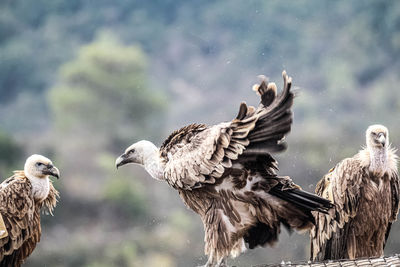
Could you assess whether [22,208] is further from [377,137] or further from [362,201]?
[377,137]

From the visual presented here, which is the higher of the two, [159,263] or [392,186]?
[159,263]

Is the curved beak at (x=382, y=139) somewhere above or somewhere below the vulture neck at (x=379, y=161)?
above

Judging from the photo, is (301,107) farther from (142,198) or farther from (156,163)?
(156,163)

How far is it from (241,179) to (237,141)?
246 mm

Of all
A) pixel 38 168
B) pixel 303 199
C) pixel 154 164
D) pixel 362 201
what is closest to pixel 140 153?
pixel 154 164

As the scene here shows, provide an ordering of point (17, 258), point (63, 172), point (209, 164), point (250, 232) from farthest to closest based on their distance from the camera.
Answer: point (63, 172)
point (17, 258)
point (250, 232)
point (209, 164)

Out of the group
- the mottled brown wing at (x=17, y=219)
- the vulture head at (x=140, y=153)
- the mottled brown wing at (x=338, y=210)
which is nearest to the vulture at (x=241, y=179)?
the vulture head at (x=140, y=153)

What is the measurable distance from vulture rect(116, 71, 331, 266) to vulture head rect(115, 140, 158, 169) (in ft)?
0.59

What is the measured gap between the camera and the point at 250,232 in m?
3.47

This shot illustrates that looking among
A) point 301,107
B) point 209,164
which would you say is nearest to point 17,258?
point 209,164

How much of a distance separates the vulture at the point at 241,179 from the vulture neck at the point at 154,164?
4 cm

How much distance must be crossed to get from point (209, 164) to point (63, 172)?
2.66 metres

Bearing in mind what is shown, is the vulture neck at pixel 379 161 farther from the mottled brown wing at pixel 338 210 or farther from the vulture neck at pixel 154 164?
the vulture neck at pixel 154 164

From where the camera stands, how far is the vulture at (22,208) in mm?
3600
